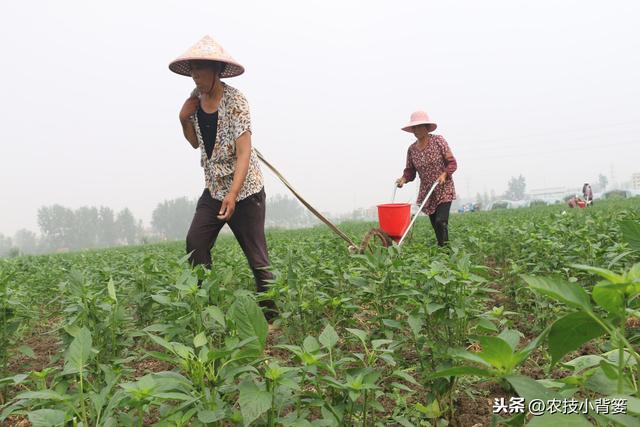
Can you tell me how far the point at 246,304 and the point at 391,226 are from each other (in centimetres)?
377

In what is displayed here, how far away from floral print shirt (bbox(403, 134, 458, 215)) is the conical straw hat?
2.71 metres

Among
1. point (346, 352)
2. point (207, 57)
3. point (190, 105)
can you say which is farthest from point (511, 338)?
point (190, 105)

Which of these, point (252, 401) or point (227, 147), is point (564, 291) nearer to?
point (252, 401)

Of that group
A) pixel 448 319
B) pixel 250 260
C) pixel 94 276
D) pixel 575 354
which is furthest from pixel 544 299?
pixel 94 276

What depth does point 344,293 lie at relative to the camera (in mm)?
2984

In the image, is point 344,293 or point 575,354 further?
point 344,293

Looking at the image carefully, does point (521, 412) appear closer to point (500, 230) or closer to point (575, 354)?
point (575, 354)

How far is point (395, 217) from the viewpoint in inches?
196

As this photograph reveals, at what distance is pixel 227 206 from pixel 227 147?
44cm

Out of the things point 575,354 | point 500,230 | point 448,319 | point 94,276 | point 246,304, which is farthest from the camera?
point 500,230

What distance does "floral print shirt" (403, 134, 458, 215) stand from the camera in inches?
212

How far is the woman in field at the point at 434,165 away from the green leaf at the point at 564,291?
177 inches

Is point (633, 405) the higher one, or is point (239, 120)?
point (239, 120)

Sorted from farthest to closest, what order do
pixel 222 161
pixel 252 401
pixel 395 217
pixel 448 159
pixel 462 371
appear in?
pixel 448 159 < pixel 395 217 < pixel 222 161 < pixel 252 401 < pixel 462 371
